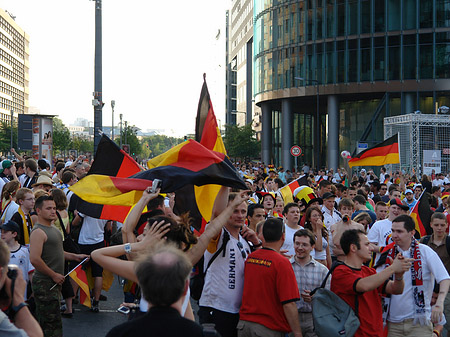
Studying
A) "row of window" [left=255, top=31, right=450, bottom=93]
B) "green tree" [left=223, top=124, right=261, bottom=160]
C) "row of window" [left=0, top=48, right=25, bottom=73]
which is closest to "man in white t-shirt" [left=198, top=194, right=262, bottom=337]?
"row of window" [left=255, top=31, right=450, bottom=93]

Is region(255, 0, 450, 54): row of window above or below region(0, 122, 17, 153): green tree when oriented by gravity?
above

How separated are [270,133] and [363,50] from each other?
49.9 feet

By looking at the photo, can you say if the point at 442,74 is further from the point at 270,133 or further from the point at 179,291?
the point at 179,291

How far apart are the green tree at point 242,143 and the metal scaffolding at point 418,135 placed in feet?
112

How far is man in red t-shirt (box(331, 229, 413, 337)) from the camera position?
16.1ft

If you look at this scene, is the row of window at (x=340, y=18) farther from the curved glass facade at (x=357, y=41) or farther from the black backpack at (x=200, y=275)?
the black backpack at (x=200, y=275)

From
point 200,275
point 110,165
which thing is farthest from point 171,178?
point 110,165

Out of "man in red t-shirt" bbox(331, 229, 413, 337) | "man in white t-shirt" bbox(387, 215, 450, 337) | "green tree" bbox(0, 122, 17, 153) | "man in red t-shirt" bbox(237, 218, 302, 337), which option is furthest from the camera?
"green tree" bbox(0, 122, 17, 153)

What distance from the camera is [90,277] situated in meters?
9.41

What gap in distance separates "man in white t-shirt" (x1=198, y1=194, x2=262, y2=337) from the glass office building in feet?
127

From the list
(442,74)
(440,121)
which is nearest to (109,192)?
(440,121)

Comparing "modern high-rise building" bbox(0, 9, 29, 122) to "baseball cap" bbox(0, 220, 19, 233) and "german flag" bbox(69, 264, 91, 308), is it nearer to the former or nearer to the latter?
"german flag" bbox(69, 264, 91, 308)

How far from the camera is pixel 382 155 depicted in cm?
1769

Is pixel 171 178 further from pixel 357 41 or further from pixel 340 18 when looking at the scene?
pixel 340 18
